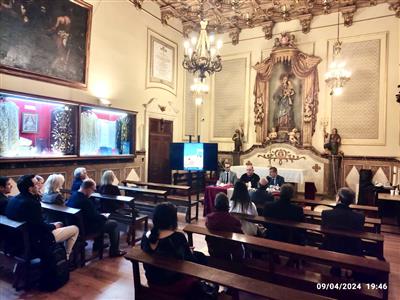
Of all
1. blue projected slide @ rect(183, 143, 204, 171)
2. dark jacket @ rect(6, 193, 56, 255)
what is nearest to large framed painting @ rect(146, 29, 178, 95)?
blue projected slide @ rect(183, 143, 204, 171)

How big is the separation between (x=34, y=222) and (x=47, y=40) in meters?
3.87

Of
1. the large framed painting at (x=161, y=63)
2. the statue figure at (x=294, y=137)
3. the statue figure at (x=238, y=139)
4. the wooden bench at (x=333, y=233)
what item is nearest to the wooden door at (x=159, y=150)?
the large framed painting at (x=161, y=63)

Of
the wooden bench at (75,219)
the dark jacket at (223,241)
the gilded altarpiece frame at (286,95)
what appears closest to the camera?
the dark jacket at (223,241)

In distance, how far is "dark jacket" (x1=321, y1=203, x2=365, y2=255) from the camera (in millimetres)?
2928

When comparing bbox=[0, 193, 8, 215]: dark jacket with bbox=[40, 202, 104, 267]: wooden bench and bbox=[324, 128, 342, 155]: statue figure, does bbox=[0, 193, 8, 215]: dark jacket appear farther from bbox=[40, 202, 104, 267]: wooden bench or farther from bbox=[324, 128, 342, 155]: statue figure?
bbox=[324, 128, 342, 155]: statue figure

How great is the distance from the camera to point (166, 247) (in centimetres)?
208

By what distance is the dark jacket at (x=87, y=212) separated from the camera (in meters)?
3.55

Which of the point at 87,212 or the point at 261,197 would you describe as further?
the point at 261,197

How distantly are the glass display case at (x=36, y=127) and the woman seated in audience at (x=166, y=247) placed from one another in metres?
3.57

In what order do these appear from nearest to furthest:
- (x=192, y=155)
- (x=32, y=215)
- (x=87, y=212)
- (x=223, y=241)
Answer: (x=223, y=241), (x=32, y=215), (x=87, y=212), (x=192, y=155)

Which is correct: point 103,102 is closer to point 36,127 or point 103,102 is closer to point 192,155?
point 36,127

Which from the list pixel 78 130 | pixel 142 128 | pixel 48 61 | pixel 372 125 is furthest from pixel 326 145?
pixel 48 61

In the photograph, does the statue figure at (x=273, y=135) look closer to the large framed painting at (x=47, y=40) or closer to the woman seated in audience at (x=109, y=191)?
the large framed painting at (x=47, y=40)

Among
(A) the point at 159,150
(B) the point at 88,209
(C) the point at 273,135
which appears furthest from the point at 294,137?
(B) the point at 88,209
